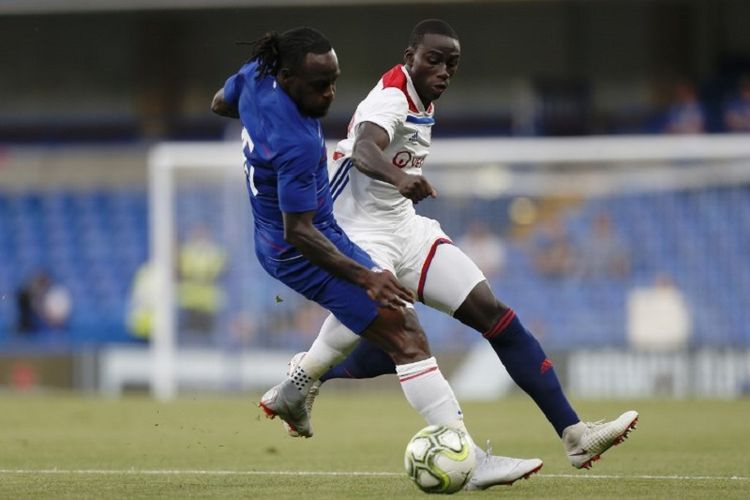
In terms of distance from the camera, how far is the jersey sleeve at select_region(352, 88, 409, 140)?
7207mm

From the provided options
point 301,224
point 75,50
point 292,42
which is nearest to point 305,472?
point 301,224

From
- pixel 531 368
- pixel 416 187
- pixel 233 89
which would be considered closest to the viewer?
pixel 416 187

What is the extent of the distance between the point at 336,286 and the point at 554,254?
34.3 feet

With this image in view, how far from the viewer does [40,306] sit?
2219 centimetres

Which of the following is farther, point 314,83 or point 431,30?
point 431,30

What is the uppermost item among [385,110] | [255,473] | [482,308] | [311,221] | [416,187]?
[385,110]

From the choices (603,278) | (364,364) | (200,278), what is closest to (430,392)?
(364,364)

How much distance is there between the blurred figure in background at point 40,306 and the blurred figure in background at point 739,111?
10463mm

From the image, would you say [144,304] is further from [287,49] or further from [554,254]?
[287,49]

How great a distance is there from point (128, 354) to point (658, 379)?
6597mm

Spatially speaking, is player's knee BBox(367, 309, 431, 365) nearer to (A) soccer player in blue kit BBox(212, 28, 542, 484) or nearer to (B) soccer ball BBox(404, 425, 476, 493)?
(A) soccer player in blue kit BBox(212, 28, 542, 484)

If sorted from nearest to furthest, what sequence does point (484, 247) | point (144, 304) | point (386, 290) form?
point (386, 290), point (484, 247), point (144, 304)

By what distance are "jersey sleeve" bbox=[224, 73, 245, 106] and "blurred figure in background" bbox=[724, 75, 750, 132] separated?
1583 cm

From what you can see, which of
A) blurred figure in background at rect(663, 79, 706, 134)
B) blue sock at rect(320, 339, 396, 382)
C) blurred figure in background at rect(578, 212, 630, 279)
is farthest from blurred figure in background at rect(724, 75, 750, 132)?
blue sock at rect(320, 339, 396, 382)
